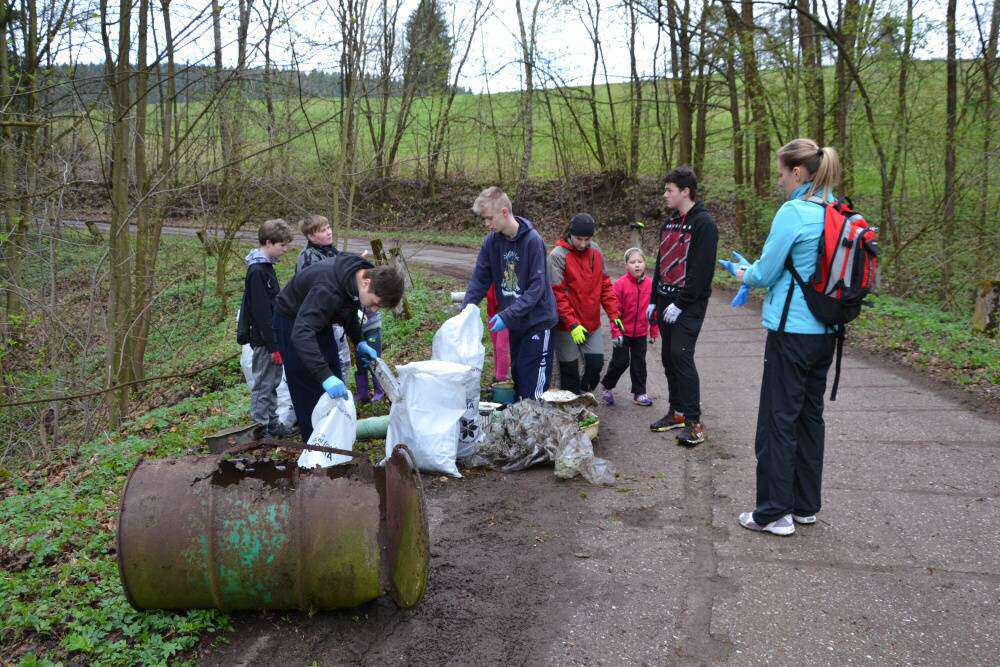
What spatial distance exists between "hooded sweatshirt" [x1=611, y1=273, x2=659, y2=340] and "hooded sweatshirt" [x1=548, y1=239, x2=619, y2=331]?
1.74 feet

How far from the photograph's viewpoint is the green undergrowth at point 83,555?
296cm

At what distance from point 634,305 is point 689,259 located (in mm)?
1465

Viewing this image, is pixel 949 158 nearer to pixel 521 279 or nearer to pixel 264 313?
pixel 521 279

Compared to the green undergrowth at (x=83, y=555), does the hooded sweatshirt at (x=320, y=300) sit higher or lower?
higher

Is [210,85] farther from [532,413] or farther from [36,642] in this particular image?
[36,642]

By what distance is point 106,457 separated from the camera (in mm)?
5414

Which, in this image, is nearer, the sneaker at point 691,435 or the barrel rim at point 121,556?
the barrel rim at point 121,556

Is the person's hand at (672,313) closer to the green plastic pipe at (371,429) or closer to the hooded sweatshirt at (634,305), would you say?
the hooded sweatshirt at (634,305)

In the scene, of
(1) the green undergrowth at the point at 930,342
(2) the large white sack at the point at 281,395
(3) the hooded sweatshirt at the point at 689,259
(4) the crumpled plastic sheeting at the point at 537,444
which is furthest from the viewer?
(1) the green undergrowth at the point at 930,342

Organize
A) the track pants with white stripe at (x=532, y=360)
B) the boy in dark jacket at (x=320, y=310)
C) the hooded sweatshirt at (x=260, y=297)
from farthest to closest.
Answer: the hooded sweatshirt at (x=260, y=297), the track pants with white stripe at (x=532, y=360), the boy in dark jacket at (x=320, y=310)

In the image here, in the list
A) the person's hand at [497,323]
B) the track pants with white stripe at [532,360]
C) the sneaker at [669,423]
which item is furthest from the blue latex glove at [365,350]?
the sneaker at [669,423]

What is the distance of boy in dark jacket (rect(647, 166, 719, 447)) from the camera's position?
4.93m

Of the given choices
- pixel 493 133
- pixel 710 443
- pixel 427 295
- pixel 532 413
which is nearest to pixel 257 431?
pixel 532 413

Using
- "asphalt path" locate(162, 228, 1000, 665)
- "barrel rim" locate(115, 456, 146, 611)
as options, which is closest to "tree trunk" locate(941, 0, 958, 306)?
"asphalt path" locate(162, 228, 1000, 665)
